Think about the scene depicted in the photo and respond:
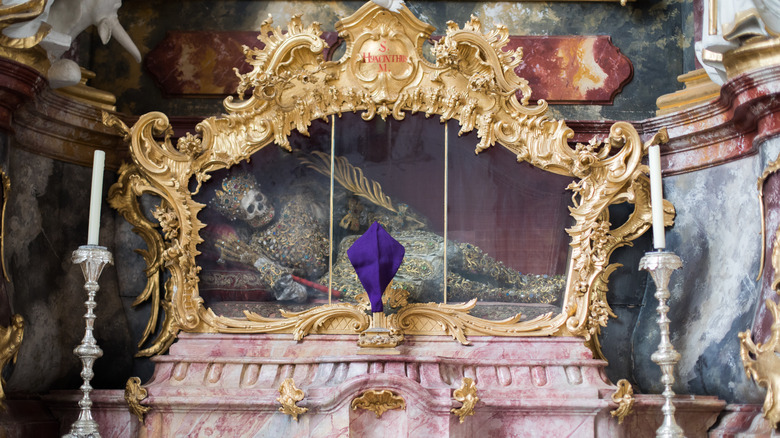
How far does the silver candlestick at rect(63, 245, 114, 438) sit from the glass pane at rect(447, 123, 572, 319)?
2026mm

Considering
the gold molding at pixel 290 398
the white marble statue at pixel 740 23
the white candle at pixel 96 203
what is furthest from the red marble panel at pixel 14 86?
the white marble statue at pixel 740 23

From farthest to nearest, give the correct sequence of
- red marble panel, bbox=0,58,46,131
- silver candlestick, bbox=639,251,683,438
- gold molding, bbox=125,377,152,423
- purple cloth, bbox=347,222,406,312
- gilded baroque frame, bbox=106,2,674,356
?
gilded baroque frame, bbox=106,2,674,356
purple cloth, bbox=347,222,406,312
gold molding, bbox=125,377,152,423
red marble panel, bbox=0,58,46,131
silver candlestick, bbox=639,251,683,438

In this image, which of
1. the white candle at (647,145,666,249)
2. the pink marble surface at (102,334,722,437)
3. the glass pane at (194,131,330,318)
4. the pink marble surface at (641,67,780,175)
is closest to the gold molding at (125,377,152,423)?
the pink marble surface at (102,334,722,437)

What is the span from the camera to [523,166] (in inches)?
222

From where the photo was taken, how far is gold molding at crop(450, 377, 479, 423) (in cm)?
474

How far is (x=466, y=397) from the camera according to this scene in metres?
4.75

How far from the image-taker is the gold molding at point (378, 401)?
15.4ft

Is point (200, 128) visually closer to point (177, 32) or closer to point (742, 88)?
point (177, 32)

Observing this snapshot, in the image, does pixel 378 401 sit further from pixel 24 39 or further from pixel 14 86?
pixel 24 39

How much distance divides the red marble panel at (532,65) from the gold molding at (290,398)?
2446 mm

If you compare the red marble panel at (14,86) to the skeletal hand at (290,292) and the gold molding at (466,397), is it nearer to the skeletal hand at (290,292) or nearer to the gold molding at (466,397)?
the skeletal hand at (290,292)

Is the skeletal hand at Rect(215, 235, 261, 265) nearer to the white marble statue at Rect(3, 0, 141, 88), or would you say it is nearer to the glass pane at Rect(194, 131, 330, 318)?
the glass pane at Rect(194, 131, 330, 318)

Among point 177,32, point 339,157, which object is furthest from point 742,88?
point 177,32

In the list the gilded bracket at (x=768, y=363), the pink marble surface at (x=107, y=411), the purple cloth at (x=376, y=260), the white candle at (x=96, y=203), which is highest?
the white candle at (x=96, y=203)
